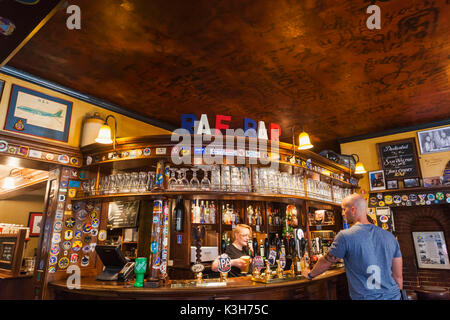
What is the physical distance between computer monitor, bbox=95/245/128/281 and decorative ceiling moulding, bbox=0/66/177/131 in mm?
2310

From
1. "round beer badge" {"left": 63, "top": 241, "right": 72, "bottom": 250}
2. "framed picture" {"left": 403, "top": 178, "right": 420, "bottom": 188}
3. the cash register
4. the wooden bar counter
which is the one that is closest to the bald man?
the wooden bar counter

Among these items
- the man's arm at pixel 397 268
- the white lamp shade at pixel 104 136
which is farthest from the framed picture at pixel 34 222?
the man's arm at pixel 397 268

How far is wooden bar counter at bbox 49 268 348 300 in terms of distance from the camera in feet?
9.29

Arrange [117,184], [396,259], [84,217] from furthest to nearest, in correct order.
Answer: [84,217] < [117,184] < [396,259]

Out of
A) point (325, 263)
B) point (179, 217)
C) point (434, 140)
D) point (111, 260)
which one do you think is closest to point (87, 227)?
point (111, 260)

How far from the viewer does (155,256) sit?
10.8ft

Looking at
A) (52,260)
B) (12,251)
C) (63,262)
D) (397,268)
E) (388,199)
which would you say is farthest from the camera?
(388,199)

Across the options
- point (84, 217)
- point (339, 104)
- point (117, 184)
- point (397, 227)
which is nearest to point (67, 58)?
point (117, 184)

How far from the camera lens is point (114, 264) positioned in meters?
3.60

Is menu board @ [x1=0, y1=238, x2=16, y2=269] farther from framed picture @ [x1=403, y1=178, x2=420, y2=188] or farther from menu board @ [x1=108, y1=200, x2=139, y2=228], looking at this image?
framed picture @ [x1=403, y1=178, x2=420, y2=188]

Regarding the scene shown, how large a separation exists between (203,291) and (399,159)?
529 centimetres

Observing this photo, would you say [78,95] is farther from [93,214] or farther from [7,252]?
[7,252]
